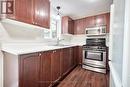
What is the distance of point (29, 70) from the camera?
1.43m

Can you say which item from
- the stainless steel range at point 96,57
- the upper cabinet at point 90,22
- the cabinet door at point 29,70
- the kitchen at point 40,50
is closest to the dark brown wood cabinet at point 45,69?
the kitchen at point 40,50

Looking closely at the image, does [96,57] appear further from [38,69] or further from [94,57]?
[38,69]

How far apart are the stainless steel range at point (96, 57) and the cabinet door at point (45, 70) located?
6.66ft

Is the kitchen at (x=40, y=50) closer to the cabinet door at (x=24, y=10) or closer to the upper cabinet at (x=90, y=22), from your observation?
the cabinet door at (x=24, y=10)

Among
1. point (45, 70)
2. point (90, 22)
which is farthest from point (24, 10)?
point (90, 22)

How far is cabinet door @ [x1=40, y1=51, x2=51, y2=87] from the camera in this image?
1722 millimetres

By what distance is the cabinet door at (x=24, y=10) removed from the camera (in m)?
1.57

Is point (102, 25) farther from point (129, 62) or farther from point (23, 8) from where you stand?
point (129, 62)

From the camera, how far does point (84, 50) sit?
3.88 meters

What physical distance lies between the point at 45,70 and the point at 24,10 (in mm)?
1088

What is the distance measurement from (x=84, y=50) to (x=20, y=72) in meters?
2.91

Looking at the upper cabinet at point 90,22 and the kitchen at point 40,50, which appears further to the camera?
the upper cabinet at point 90,22

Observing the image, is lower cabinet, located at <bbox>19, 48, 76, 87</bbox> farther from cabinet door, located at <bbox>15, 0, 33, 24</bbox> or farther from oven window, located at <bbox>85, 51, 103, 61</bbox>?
oven window, located at <bbox>85, 51, 103, 61</bbox>

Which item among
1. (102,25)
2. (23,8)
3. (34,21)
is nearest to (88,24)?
(102,25)
